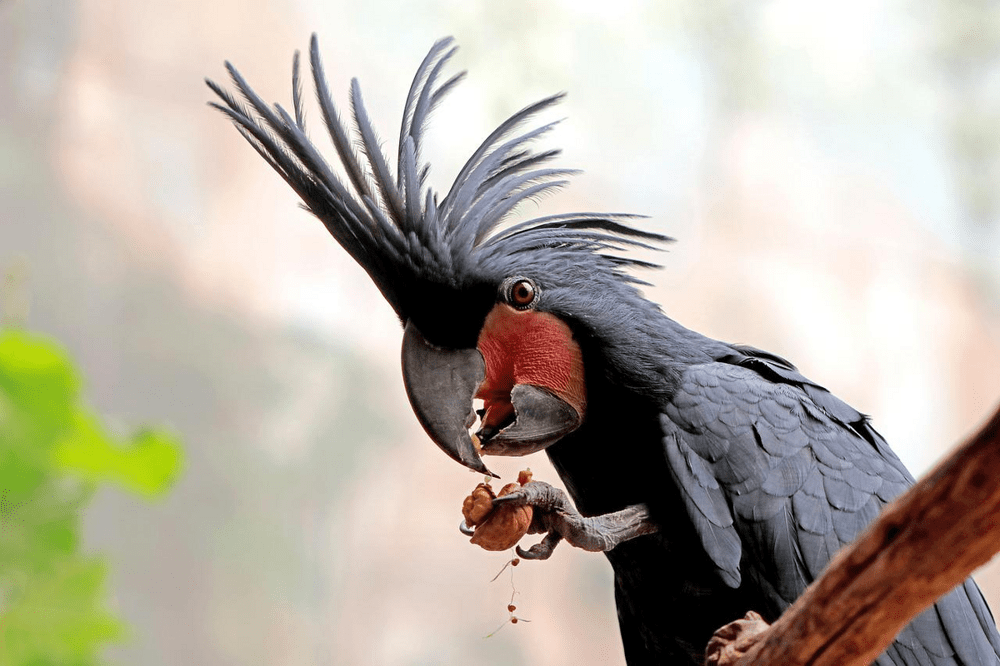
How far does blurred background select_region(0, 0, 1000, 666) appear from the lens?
454 cm

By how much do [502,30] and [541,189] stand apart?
314 cm

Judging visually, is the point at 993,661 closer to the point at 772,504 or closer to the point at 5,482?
the point at 772,504

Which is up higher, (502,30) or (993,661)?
(502,30)

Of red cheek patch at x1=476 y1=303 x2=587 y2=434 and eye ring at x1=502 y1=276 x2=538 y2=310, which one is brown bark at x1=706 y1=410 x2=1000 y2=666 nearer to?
red cheek patch at x1=476 y1=303 x2=587 y2=434

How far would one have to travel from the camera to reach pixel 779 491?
5.28 feet

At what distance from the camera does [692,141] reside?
15.5 feet


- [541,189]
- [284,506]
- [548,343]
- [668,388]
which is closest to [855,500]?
[668,388]

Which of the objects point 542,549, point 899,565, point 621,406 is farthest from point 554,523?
point 899,565

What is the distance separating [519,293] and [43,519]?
210 centimetres

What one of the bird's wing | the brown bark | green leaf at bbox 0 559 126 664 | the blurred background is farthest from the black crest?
the blurred background

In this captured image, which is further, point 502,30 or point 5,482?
point 502,30

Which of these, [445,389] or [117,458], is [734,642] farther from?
[117,458]

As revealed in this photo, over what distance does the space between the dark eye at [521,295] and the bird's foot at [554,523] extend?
1.35ft

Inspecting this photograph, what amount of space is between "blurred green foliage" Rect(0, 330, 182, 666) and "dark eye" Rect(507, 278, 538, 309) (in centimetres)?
192
